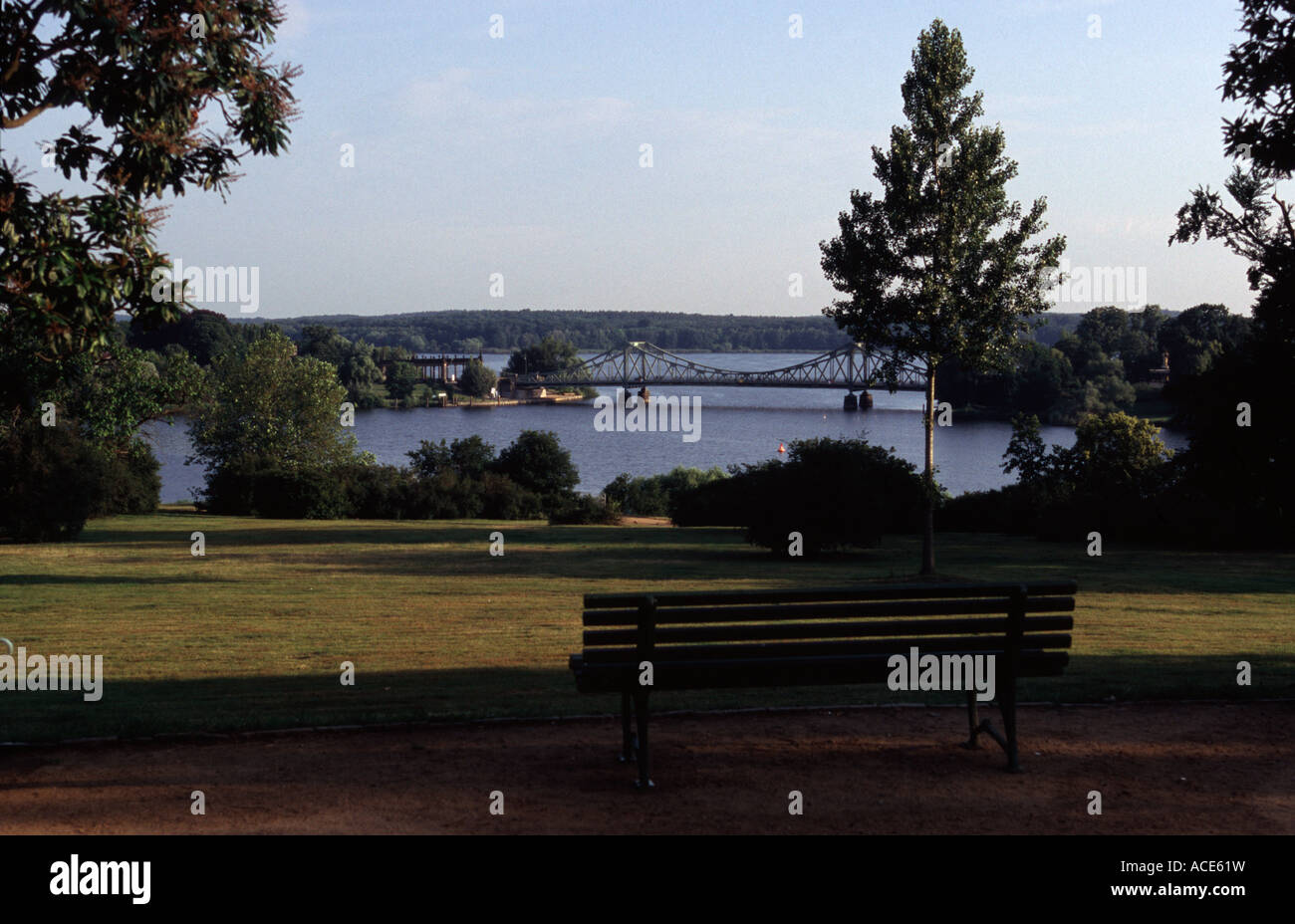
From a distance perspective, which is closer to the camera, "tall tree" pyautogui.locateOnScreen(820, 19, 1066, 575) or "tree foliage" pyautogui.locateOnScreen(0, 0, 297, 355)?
"tree foliage" pyautogui.locateOnScreen(0, 0, 297, 355)

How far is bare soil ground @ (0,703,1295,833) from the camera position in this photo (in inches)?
231

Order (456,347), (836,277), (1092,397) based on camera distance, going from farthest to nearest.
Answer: (456,347), (1092,397), (836,277)

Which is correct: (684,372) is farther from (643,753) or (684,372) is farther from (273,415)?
(643,753)

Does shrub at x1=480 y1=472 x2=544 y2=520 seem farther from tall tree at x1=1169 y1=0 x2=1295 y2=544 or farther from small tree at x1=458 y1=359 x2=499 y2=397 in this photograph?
small tree at x1=458 y1=359 x2=499 y2=397

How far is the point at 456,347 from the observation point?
493 feet

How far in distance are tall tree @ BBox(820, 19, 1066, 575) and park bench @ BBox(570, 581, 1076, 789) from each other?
12235mm

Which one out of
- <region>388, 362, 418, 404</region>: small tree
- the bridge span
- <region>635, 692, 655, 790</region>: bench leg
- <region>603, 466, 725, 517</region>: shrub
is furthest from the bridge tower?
<region>635, 692, 655, 790</region>: bench leg

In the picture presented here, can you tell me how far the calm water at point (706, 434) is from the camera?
227 feet

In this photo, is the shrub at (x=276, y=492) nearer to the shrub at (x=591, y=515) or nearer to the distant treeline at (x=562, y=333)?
the shrub at (x=591, y=515)

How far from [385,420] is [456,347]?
44.0 m

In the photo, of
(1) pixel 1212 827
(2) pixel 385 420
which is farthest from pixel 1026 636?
(2) pixel 385 420

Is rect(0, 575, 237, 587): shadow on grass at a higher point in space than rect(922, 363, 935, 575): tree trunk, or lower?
lower

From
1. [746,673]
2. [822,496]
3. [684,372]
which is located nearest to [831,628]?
[746,673]
